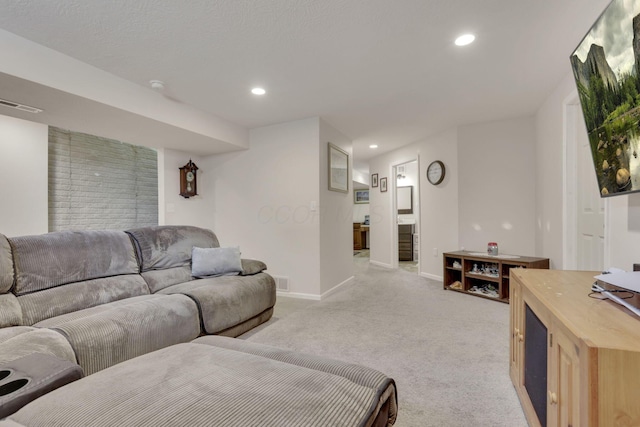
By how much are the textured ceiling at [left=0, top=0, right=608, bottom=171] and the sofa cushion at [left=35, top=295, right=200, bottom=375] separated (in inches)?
70.6

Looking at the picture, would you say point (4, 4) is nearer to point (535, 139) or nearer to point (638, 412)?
point (638, 412)

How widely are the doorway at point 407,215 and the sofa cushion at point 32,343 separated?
548cm

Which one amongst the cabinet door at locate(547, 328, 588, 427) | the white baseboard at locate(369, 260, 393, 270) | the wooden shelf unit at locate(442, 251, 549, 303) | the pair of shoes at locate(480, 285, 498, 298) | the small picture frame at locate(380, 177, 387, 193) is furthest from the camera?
the small picture frame at locate(380, 177, 387, 193)

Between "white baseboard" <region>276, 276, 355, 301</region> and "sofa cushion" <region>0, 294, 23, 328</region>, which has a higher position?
"sofa cushion" <region>0, 294, 23, 328</region>

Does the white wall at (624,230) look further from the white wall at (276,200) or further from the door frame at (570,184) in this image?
the white wall at (276,200)

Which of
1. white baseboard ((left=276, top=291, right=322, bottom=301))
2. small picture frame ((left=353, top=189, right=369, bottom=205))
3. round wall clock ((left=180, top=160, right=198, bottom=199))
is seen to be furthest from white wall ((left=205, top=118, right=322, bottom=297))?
small picture frame ((left=353, top=189, right=369, bottom=205))

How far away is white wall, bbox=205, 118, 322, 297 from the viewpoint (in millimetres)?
3641

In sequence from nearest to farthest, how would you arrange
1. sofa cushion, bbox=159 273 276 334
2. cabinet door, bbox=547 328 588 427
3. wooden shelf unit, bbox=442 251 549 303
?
cabinet door, bbox=547 328 588 427
sofa cushion, bbox=159 273 276 334
wooden shelf unit, bbox=442 251 549 303

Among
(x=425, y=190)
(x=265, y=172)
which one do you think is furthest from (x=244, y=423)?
(x=425, y=190)

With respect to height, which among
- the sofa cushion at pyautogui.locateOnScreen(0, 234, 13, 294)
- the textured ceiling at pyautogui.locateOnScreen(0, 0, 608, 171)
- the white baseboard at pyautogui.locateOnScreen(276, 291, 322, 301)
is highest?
the textured ceiling at pyautogui.locateOnScreen(0, 0, 608, 171)

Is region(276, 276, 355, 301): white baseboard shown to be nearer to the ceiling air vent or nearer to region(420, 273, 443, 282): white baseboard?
region(420, 273, 443, 282): white baseboard

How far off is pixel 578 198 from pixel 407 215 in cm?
444

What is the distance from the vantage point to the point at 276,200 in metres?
3.87

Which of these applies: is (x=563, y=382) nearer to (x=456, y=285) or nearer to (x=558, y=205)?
(x=558, y=205)
